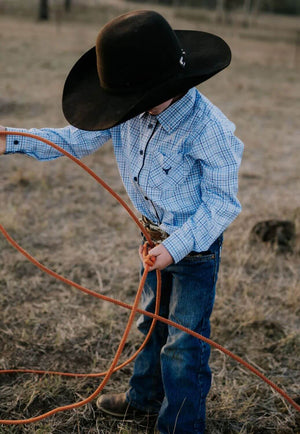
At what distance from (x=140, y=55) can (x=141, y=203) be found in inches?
22.5

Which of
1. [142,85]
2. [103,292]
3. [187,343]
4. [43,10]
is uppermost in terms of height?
[142,85]

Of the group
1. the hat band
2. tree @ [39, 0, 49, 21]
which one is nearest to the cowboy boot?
the hat band

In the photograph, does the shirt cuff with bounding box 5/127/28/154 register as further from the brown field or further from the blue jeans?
the brown field

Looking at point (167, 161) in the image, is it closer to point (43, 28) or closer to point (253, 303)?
point (253, 303)

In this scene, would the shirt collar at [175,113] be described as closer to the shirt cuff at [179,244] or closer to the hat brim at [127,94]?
the hat brim at [127,94]

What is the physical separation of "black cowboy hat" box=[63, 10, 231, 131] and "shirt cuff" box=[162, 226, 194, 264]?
1.35 ft

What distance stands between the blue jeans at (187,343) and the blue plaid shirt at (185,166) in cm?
16

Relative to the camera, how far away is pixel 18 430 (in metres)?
2.05

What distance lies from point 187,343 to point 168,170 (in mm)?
612

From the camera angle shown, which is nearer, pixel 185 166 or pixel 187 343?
pixel 185 166

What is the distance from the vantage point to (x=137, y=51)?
1486 millimetres

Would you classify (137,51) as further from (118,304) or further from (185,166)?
(118,304)

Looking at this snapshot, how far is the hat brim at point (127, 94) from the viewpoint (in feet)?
4.87

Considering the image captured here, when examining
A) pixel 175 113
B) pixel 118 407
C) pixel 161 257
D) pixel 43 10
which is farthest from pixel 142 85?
pixel 43 10
